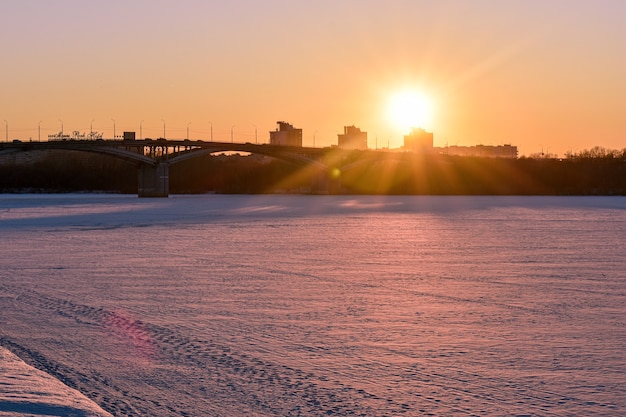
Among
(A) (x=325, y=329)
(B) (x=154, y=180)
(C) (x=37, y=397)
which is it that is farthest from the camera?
(B) (x=154, y=180)

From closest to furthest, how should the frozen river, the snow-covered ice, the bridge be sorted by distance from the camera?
1. the snow-covered ice
2. the frozen river
3. the bridge

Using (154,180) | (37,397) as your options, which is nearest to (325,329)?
(37,397)

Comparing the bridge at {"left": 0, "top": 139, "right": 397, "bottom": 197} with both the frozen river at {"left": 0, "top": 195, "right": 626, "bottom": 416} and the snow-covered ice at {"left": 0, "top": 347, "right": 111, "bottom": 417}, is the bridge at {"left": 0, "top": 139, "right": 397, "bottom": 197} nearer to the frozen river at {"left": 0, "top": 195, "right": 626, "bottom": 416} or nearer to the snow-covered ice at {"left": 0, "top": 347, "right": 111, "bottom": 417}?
the frozen river at {"left": 0, "top": 195, "right": 626, "bottom": 416}

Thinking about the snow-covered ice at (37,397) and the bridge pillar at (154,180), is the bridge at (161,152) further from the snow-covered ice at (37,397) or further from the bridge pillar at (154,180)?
the snow-covered ice at (37,397)

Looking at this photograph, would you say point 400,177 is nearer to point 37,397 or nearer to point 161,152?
point 161,152

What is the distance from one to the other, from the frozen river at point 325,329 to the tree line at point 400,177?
99.2 metres

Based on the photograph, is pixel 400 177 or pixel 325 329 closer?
pixel 325 329

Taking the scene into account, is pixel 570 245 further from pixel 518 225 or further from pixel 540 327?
pixel 540 327

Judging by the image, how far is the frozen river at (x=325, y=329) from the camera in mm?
8211

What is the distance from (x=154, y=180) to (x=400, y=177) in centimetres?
4693

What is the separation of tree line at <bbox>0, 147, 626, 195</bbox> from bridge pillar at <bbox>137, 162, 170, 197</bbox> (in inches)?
835

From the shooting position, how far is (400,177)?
140625 mm

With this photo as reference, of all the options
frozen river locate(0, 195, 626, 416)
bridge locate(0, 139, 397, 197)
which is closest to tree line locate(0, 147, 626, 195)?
bridge locate(0, 139, 397, 197)

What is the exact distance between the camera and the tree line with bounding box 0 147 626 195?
12988 cm
